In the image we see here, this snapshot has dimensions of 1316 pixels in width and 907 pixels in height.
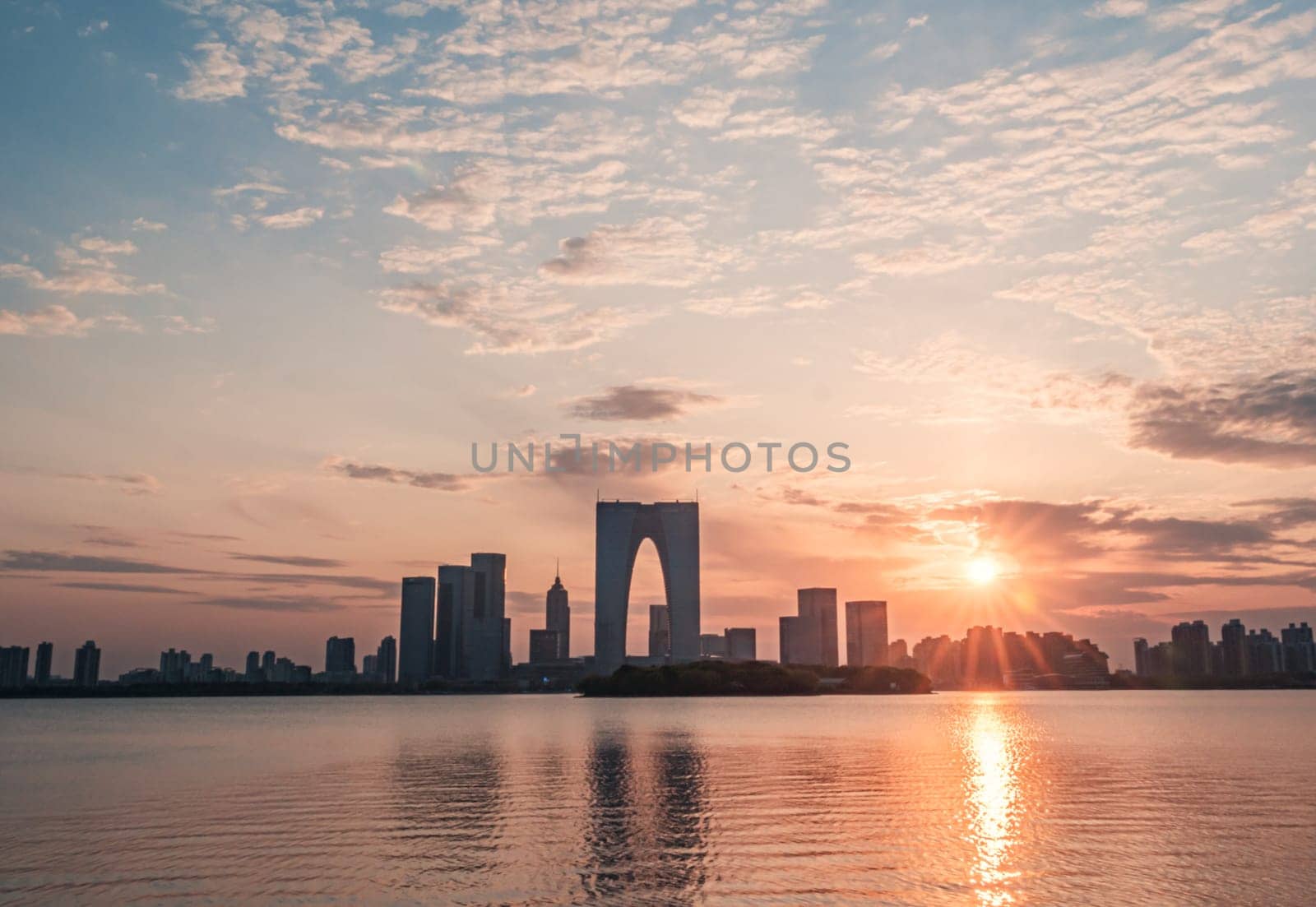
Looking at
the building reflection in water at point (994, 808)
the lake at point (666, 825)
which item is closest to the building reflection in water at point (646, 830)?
the lake at point (666, 825)

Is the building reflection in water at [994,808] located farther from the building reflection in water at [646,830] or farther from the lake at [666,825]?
the building reflection in water at [646,830]

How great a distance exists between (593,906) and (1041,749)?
8505 cm

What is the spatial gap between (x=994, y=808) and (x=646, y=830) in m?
22.2

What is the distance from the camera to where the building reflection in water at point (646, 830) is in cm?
3906

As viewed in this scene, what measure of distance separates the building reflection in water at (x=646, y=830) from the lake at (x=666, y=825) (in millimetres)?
198

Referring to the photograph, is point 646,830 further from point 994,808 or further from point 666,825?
point 994,808

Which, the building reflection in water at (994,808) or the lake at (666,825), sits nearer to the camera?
the lake at (666,825)

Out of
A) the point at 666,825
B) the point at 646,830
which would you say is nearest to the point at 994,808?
the point at 666,825

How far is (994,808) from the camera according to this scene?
60.7 m

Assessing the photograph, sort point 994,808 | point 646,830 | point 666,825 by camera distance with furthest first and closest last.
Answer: point 994,808
point 666,825
point 646,830

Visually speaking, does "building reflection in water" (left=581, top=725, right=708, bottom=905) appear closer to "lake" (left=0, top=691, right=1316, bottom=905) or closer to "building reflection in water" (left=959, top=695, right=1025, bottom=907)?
"lake" (left=0, top=691, right=1316, bottom=905)

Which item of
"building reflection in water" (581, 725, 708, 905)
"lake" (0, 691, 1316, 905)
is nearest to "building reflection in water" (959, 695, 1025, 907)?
"lake" (0, 691, 1316, 905)

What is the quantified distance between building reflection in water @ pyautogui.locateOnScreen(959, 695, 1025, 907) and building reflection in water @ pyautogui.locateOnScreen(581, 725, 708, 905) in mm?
11476

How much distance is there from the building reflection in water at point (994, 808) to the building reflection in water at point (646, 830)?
11.5 meters
